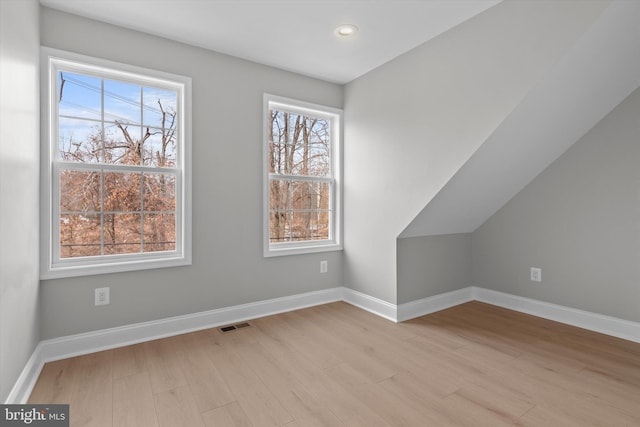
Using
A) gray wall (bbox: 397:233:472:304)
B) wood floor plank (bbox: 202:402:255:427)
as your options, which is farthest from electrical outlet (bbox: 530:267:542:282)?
wood floor plank (bbox: 202:402:255:427)

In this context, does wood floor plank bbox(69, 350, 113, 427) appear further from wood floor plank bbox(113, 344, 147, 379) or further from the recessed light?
the recessed light

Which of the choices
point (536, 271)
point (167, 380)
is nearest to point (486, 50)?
point (536, 271)

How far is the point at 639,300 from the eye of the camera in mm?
2631

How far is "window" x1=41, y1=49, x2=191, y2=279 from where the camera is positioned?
2.44 m

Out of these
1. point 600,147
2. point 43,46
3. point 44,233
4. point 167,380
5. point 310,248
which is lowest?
point 167,380

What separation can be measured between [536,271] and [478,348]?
49.7 inches

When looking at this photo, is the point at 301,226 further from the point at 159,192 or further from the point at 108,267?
the point at 108,267

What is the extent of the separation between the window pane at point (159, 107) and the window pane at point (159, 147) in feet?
0.19

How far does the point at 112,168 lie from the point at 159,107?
0.66 metres

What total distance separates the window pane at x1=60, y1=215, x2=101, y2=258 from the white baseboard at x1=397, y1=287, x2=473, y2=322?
2.68 meters

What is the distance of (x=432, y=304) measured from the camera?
11.2 ft

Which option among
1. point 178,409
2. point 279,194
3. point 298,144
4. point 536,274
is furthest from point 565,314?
A: point 178,409

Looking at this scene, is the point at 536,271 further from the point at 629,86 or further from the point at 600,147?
the point at 629,86

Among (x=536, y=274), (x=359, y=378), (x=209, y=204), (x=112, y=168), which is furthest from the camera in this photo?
(x=536, y=274)
